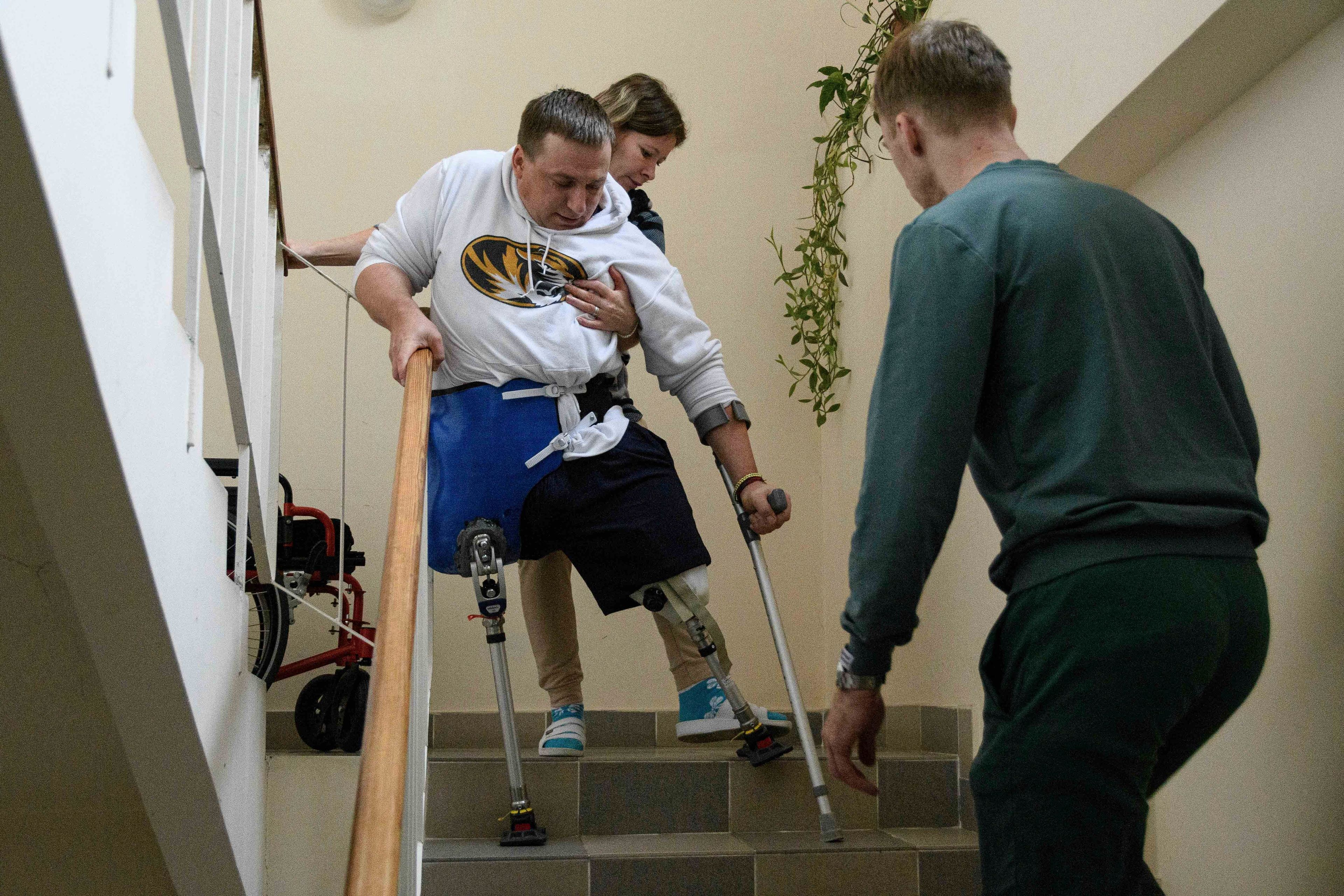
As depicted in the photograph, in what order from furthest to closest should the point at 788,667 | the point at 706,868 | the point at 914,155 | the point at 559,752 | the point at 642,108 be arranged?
the point at 642,108 → the point at 559,752 → the point at 788,667 → the point at 706,868 → the point at 914,155

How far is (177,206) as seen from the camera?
11.4ft

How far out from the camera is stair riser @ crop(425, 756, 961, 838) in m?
2.41

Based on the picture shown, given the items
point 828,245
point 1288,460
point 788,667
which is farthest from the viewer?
point 828,245

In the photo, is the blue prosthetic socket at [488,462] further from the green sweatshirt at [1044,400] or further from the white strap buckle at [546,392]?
the green sweatshirt at [1044,400]

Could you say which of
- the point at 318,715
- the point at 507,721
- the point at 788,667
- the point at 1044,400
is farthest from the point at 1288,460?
the point at 318,715

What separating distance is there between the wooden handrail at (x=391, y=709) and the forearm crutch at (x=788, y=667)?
3.15 ft

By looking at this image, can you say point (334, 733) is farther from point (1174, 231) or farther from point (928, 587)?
point (1174, 231)

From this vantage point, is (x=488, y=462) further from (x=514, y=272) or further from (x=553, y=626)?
(x=553, y=626)

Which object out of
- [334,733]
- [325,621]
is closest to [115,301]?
[334,733]

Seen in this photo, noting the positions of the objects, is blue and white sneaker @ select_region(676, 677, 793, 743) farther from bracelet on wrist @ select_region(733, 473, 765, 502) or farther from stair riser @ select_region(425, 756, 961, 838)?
bracelet on wrist @ select_region(733, 473, 765, 502)

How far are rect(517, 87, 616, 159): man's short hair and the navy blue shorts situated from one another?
58cm

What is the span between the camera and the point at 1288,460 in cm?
164

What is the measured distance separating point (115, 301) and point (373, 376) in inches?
92.3

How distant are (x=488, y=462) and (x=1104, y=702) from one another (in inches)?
55.2
